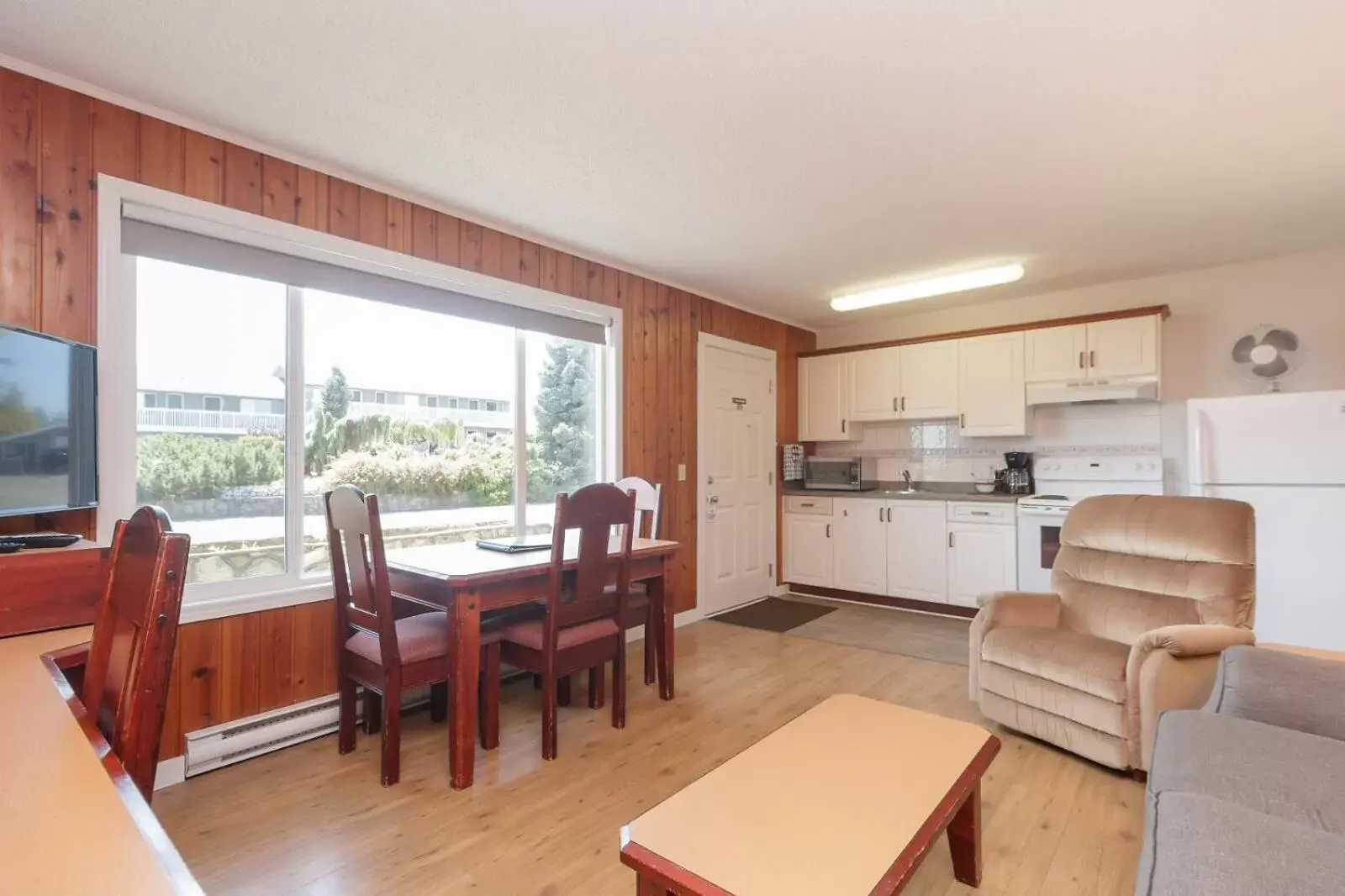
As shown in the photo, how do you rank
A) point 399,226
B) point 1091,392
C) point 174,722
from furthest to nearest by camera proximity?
point 1091,392 < point 399,226 < point 174,722

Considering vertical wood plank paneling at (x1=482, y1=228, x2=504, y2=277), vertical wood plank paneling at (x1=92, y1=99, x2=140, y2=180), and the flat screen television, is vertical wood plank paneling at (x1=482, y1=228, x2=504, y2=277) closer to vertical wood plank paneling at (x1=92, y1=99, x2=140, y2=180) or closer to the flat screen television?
vertical wood plank paneling at (x1=92, y1=99, x2=140, y2=180)

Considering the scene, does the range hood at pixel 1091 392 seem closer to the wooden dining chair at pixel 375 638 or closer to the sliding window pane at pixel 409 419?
the sliding window pane at pixel 409 419

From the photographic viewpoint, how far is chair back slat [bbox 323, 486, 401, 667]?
215cm

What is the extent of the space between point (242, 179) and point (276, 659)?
1918mm

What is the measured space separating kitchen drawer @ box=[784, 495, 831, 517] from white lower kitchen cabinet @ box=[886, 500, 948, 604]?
53cm

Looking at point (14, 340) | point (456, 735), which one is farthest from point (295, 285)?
point (456, 735)

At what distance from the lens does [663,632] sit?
309 centimetres

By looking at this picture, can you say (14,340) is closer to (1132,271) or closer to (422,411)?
(422,411)

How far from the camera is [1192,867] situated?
1061mm

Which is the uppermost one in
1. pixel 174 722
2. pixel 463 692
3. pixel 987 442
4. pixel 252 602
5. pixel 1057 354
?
pixel 1057 354

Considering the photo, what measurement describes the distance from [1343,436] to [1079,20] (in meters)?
2.81

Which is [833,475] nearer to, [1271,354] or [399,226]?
[1271,354]

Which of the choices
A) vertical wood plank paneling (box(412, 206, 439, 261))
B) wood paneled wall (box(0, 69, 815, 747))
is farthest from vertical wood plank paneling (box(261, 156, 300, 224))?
vertical wood plank paneling (box(412, 206, 439, 261))

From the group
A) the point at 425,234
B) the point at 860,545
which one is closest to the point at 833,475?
the point at 860,545
